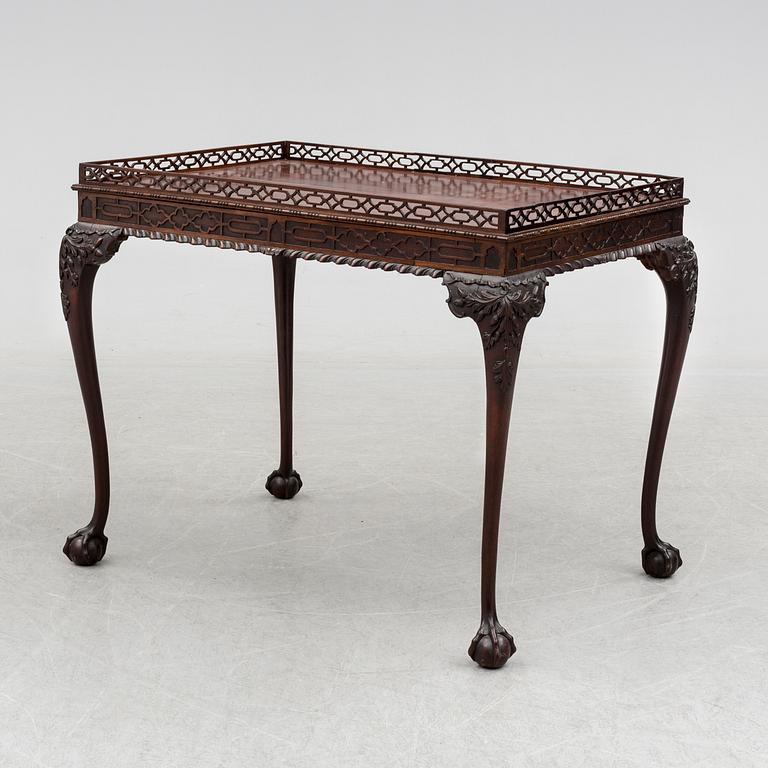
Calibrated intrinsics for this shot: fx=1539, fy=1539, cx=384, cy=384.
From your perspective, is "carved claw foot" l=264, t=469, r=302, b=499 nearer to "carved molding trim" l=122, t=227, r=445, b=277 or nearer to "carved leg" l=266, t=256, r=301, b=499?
"carved leg" l=266, t=256, r=301, b=499

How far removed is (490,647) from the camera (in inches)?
159

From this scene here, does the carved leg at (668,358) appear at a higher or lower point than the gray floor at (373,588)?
higher

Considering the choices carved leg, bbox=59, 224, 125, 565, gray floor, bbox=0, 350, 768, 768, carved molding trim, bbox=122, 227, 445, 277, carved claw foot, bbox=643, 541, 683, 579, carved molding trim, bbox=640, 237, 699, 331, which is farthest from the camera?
carved claw foot, bbox=643, 541, 683, 579

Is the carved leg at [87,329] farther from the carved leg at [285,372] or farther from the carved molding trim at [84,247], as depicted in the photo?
the carved leg at [285,372]

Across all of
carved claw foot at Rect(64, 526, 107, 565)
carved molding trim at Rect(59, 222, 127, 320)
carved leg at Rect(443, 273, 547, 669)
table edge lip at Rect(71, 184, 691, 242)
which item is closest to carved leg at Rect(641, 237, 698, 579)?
table edge lip at Rect(71, 184, 691, 242)

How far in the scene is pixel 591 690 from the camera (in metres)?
3.94

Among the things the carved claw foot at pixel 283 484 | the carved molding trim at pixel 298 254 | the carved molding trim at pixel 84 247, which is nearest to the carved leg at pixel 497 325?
the carved molding trim at pixel 298 254

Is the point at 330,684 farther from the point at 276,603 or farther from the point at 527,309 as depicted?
the point at 527,309

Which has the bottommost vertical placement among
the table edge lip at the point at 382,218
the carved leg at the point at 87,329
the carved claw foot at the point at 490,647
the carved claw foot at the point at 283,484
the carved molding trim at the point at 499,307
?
the carved claw foot at the point at 283,484

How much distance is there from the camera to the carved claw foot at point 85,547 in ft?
15.5

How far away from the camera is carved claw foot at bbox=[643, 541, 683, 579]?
15.4ft

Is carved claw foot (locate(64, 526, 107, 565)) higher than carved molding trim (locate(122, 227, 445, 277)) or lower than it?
lower

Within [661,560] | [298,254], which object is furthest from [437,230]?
[661,560]

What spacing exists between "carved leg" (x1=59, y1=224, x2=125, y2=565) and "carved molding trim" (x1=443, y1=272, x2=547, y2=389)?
3.76ft
